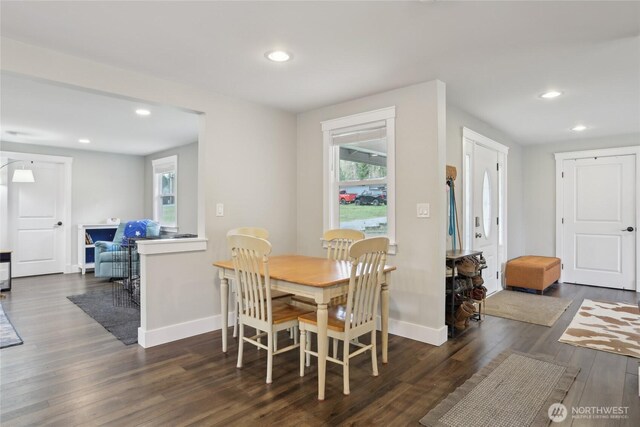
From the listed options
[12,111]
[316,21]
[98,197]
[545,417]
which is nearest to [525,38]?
[316,21]

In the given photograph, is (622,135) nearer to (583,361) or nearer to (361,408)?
(583,361)

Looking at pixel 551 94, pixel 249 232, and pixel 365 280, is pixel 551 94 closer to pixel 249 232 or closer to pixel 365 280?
pixel 365 280

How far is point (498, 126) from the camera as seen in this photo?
4961 millimetres

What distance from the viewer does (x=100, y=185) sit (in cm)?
711

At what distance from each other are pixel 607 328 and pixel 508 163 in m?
2.83

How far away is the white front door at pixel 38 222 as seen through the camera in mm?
6113

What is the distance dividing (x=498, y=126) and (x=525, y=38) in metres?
2.79

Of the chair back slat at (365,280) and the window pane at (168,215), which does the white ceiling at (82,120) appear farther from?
the chair back slat at (365,280)

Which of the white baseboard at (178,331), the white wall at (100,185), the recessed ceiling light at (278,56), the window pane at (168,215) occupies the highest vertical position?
the recessed ceiling light at (278,56)

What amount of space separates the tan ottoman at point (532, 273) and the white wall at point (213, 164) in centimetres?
333

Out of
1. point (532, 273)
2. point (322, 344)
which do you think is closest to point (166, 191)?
point (322, 344)

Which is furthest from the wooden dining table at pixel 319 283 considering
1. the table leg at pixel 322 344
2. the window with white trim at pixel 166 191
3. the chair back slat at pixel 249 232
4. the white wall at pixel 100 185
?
the white wall at pixel 100 185

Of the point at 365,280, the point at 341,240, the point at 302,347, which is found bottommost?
the point at 302,347

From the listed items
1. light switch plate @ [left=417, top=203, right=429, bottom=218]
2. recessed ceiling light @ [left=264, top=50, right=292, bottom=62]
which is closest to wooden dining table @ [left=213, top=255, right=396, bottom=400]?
light switch plate @ [left=417, top=203, right=429, bottom=218]
